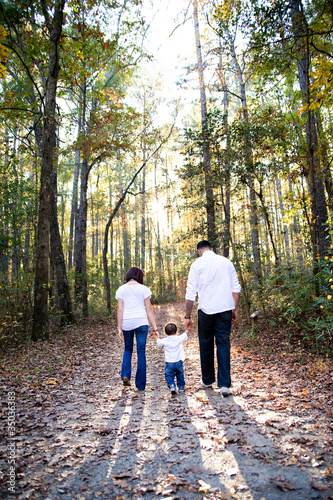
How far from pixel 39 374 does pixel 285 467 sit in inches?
196

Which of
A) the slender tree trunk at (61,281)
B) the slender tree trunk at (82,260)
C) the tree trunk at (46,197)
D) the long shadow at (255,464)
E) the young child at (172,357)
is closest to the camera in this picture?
the long shadow at (255,464)

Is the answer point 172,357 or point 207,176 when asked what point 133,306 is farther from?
point 207,176

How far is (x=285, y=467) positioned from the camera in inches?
100

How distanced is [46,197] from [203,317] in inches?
268

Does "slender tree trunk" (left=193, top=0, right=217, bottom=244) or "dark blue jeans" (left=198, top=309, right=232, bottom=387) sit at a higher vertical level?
"slender tree trunk" (left=193, top=0, right=217, bottom=244)

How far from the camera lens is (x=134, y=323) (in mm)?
5102

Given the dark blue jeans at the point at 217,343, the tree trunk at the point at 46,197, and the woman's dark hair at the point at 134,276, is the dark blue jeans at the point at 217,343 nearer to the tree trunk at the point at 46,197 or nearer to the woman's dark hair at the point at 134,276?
the woman's dark hair at the point at 134,276

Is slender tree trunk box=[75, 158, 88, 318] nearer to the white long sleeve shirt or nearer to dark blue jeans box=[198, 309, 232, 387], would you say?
dark blue jeans box=[198, 309, 232, 387]

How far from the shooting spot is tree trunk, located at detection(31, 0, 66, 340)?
8992mm

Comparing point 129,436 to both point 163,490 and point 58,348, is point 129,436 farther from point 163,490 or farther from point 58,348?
point 58,348

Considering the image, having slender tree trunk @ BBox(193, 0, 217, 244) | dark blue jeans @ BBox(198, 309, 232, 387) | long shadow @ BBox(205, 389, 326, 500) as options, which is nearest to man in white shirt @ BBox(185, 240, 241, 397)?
dark blue jeans @ BBox(198, 309, 232, 387)

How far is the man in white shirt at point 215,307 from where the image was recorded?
14.9 ft

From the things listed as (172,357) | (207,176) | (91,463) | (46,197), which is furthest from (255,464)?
(207,176)

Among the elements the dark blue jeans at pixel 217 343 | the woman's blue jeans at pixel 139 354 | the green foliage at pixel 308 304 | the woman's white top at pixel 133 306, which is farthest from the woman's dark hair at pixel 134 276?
the green foliage at pixel 308 304
